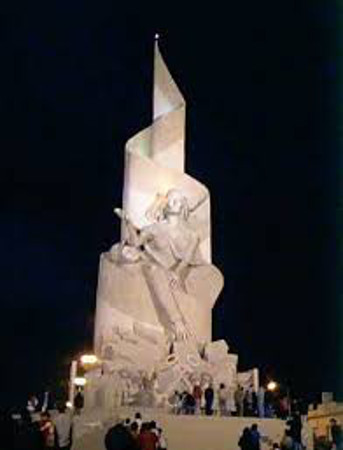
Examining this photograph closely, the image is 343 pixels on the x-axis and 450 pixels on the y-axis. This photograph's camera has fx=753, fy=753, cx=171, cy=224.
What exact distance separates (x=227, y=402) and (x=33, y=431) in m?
11.9

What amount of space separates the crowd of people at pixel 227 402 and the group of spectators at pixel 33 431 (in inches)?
103

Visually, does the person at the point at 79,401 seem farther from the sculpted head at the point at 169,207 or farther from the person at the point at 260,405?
the sculpted head at the point at 169,207

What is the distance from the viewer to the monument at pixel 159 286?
17.7 m

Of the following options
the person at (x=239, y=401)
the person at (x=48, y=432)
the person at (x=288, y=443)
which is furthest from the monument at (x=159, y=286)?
the person at (x=288, y=443)

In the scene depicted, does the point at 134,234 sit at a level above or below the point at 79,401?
above

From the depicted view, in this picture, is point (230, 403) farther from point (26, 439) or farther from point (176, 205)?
point (26, 439)

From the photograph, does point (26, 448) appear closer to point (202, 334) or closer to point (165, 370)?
point (165, 370)

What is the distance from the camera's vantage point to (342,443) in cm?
1301

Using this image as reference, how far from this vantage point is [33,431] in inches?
239

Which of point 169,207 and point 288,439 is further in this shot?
point 169,207

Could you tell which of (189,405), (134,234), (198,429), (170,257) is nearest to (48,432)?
(198,429)

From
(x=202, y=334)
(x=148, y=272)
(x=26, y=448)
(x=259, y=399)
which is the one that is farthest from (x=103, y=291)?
(x=26, y=448)

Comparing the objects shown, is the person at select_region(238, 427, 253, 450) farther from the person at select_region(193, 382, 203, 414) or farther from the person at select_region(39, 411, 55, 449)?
the person at select_region(193, 382, 203, 414)

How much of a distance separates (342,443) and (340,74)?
6.32 metres
